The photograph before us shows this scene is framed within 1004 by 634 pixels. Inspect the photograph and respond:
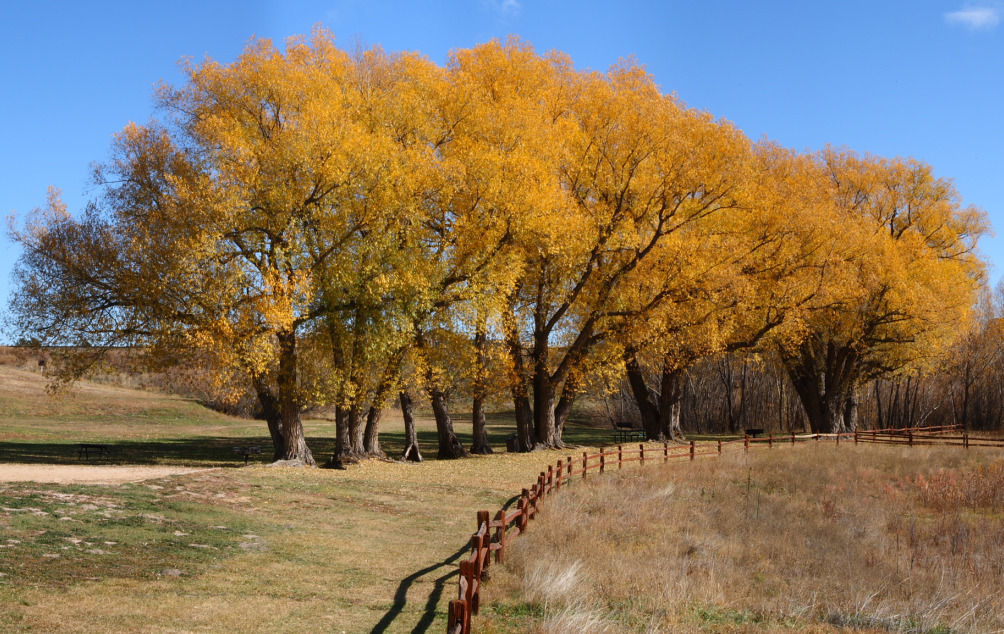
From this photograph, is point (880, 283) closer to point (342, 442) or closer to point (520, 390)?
point (520, 390)

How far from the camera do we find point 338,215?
2588 centimetres

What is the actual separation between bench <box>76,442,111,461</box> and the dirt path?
2.22 metres

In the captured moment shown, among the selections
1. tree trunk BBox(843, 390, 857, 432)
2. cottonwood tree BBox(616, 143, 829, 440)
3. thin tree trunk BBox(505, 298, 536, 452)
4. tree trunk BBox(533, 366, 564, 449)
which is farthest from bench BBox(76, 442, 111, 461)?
tree trunk BBox(843, 390, 857, 432)

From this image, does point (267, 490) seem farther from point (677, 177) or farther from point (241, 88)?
point (677, 177)

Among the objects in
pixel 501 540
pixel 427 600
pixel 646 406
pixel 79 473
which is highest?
pixel 646 406

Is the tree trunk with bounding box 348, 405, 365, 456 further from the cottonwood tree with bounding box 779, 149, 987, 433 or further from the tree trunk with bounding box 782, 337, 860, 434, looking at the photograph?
the tree trunk with bounding box 782, 337, 860, 434

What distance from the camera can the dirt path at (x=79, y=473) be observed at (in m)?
18.1

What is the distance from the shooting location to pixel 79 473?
20438 mm

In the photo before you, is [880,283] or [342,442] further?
[880,283]

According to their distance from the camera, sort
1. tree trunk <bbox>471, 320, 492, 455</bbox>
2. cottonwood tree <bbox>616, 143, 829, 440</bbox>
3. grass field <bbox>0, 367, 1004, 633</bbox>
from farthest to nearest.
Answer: cottonwood tree <bbox>616, 143, 829, 440</bbox>
tree trunk <bbox>471, 320, 492, 455</bbox>
grass field <bbox>0, 367, 1004, 633</bbox>

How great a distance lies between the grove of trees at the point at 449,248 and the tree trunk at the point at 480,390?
13 centimetres

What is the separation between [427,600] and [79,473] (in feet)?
45.0

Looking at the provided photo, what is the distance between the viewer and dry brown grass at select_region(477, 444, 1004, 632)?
10.1 metres

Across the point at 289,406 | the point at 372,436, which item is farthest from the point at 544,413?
the point at 289,406
